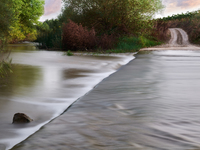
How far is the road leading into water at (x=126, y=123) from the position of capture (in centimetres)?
286

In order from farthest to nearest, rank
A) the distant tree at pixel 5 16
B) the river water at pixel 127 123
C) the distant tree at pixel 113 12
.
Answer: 1. the distant tree at pixel 5 16
2. the distant tree at pixel 113 12
3. the river water at pixel 127 123

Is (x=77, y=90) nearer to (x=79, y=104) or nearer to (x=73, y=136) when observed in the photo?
(x=79, y=104)

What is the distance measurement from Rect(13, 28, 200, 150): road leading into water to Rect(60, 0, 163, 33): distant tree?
16615 mm

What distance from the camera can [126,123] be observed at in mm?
3529

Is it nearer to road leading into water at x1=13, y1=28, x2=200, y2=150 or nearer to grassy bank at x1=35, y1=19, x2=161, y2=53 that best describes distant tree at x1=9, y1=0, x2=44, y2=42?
grassy bank at x1=35, y1=19, x2=161, y2=53

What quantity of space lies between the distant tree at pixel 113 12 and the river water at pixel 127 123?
16619 mm

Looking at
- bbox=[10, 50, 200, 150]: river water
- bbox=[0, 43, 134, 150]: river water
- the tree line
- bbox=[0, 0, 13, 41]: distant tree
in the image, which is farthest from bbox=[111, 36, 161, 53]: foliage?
bbox=[10, 50, 200, 150]: river water

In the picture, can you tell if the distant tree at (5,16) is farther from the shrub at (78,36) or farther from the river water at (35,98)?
the river water at (35,98)

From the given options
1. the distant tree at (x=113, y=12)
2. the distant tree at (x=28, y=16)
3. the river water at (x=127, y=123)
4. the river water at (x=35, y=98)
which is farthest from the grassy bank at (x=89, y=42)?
the distant tree at (x=28, y=16)

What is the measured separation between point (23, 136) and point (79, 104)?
144 cm

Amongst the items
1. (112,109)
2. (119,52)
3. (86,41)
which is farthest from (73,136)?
(86,41)

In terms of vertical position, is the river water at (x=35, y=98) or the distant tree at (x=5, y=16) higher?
the distant tree at (x=5, y=16)

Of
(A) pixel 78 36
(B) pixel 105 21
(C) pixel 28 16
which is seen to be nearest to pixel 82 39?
(A) pixel 78 36

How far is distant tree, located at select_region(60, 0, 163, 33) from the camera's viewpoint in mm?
21734
